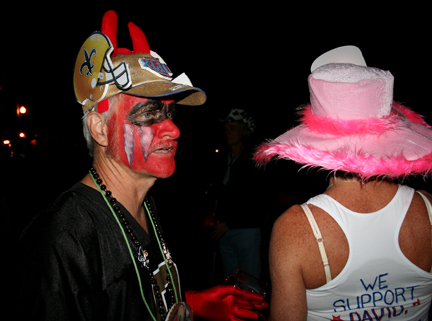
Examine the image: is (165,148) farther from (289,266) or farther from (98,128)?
(289,266)

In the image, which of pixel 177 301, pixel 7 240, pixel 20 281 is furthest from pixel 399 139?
pixel 7 240

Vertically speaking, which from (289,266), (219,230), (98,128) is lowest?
(219,230)

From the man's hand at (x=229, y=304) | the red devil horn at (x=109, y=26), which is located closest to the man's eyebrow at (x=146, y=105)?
the red devil horn at (x=109, y=26)

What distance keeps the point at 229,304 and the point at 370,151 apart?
4.68ft

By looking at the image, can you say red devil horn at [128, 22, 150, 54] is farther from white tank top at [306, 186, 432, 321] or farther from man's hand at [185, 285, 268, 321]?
man's hand at [185, 285, 268, 321]

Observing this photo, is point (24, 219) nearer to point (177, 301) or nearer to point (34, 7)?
point (34, 7)

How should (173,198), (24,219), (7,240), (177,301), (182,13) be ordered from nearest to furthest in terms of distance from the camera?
(177,301) → (7,240) → (24,219) → (182,13) → (173,198)

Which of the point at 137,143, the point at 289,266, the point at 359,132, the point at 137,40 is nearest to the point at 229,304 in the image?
the point at 289,266

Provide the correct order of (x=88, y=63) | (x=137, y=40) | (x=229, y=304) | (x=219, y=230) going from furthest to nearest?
(x=219, y=230)
(x=229, y=304)
(x=137, y=40)
(x=88, y=63)

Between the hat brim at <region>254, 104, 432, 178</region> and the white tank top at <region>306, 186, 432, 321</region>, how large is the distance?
193 millimetres

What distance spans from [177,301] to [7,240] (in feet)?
12.1

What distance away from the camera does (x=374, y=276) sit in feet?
4.10

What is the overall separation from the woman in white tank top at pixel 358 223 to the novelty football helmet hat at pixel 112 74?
0.89m

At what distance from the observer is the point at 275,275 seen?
4.35 ft
